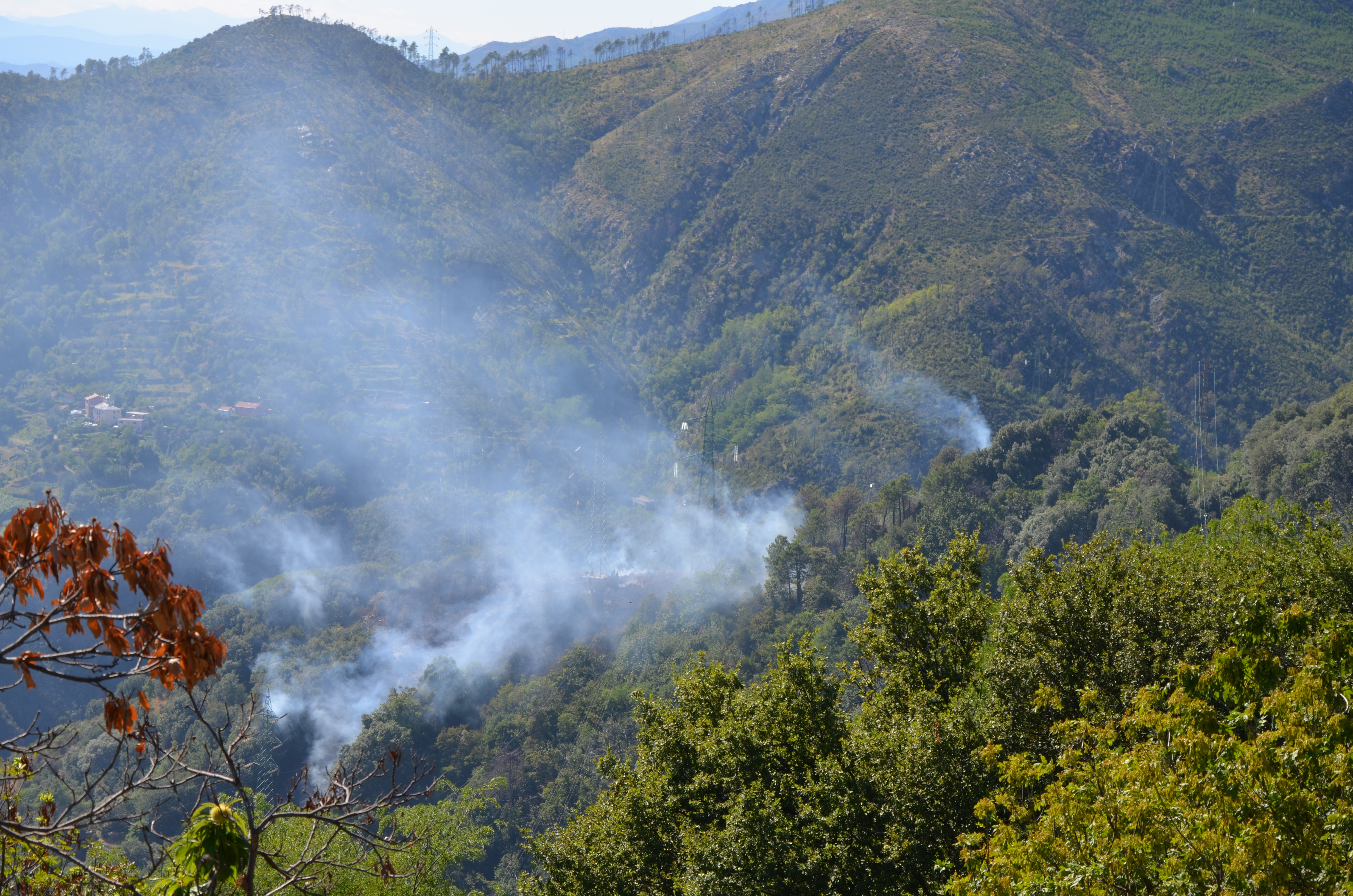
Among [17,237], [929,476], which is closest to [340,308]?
[17,237]

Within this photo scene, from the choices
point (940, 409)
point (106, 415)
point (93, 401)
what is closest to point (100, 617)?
point (940, 409)

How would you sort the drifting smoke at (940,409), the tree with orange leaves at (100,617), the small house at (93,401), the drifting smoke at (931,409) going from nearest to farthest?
the tree with orange leaves at (100,617)
the drifting smoke at (940,409)
the drifting smoke at (931,409)
the small house at (93,401)

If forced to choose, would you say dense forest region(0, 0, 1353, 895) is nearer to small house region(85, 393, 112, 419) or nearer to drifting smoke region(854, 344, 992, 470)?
drifting smoke region(854, 344, 992, 470)

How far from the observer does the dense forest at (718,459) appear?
12.4 m

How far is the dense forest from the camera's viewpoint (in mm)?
12359

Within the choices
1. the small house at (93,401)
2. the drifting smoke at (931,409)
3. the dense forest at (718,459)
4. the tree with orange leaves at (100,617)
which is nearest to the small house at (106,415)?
the small house at (93,401)

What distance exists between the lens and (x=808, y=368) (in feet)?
458

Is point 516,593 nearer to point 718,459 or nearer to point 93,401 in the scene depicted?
point 718,459

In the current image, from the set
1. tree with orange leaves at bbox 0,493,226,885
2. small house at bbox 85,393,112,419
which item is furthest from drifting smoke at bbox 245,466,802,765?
tree with orange leaves at bbox 0,493,226,885

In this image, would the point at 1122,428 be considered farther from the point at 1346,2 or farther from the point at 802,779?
the point at 1346,2

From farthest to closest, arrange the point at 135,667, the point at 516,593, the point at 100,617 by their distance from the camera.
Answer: the point at 516,593 → the point at 135,667 → the point at 100,617

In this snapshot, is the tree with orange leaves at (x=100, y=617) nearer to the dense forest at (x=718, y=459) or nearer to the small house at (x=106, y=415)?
the dense forest at (x=718, y=459)

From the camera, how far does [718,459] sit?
447 ft

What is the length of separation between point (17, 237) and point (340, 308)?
57809 mm
